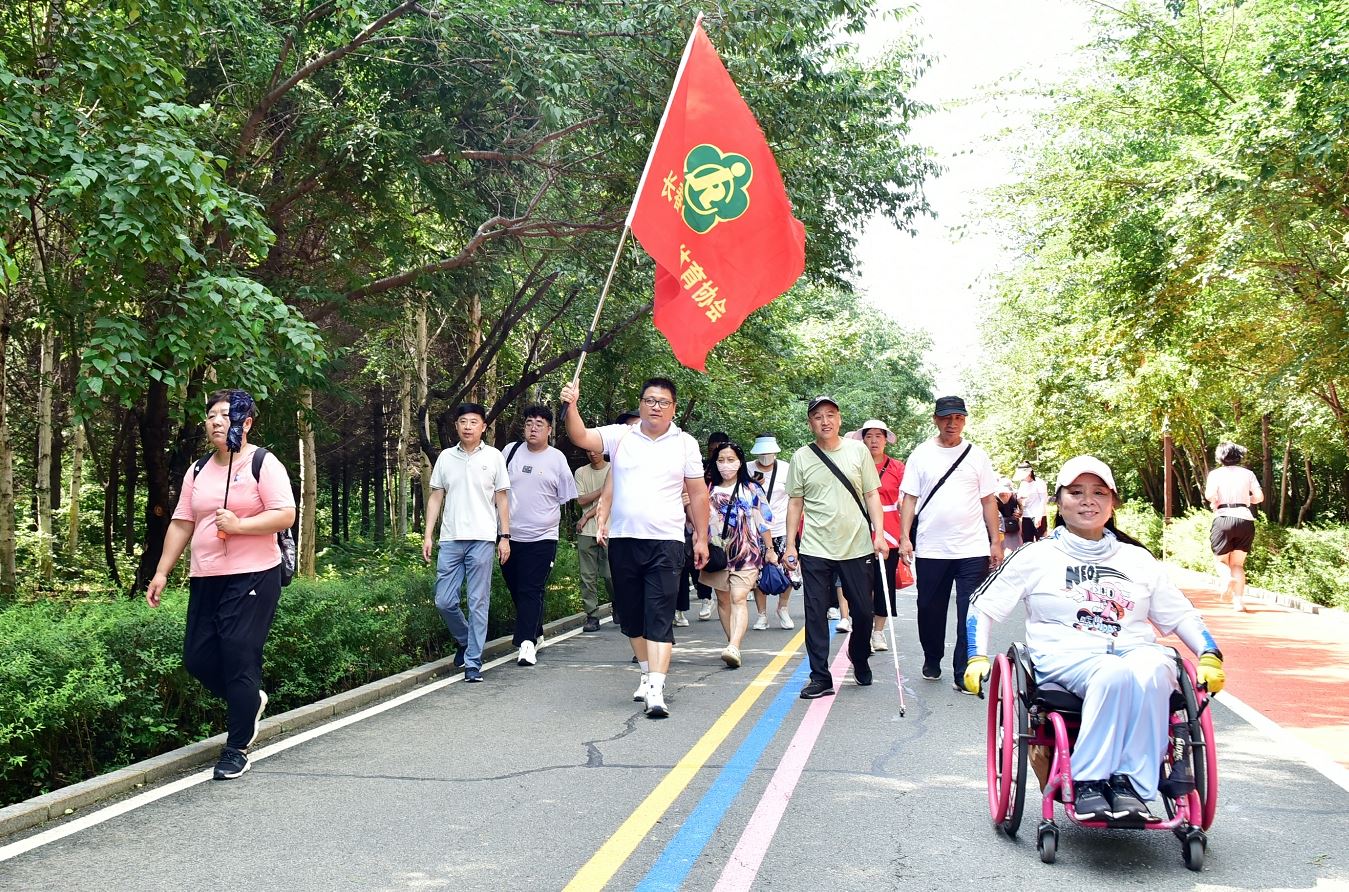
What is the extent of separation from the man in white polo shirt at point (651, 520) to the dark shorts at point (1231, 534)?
9289 millimetres

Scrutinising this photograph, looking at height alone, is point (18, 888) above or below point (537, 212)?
below

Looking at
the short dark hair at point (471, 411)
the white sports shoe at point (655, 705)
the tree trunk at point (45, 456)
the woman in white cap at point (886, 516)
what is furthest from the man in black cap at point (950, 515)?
the tree trunk at point (45, 456)

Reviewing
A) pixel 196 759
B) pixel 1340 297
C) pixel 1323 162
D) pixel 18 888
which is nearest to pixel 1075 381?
pixel 1340 297

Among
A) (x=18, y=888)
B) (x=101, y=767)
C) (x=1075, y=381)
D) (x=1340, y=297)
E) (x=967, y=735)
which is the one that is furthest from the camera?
(x=1075, y=381)

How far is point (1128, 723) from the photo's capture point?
445cm

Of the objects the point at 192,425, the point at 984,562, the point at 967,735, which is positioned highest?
Answer: the point at 192,425

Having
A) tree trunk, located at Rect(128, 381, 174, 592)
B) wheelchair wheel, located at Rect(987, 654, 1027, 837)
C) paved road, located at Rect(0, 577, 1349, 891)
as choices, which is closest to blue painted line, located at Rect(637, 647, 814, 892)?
paved road, located at Rect(0, 577, 1349, 891)

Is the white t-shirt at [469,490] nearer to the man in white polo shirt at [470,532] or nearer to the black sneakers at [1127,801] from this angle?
the man in white polo shirt at [470,532]

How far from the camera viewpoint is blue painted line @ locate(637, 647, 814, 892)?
4500 mm

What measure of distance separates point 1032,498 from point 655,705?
17272 millimetres

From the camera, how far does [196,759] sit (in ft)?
21.0

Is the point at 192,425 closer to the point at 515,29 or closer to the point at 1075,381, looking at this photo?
the point at 515,29

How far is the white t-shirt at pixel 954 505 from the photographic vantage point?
28.3 ft

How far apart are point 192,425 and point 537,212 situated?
5.38 m
